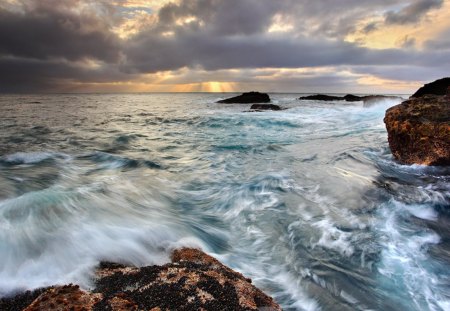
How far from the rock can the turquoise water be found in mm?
418

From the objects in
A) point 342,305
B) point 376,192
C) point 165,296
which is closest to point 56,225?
point 165,296

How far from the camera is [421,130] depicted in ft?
28.6

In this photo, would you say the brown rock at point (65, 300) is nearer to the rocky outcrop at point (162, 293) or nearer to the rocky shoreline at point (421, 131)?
the rocky outcrop at point (162, 293)

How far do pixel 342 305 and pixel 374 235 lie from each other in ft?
6.72

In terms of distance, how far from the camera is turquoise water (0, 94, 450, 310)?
404 centimetres

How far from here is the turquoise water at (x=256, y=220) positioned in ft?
13.3

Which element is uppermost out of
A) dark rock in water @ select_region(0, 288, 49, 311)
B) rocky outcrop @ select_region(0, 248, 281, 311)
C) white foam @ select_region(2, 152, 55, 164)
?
rocky outcrop @ select_region(0, 248, 281, 311)

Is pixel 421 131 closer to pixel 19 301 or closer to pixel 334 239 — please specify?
pixel 334 239

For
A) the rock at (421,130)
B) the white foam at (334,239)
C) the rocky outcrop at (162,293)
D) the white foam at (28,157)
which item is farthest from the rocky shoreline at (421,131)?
the white foam at (28,157)

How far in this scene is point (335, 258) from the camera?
15.7 ft

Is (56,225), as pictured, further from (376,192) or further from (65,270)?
(376,192)

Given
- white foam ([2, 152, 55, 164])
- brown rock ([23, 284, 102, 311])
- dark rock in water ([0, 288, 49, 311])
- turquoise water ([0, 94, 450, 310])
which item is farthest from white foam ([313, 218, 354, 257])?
white foam ([2, 152, 55, 164])

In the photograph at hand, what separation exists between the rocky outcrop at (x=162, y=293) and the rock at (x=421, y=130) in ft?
25.4

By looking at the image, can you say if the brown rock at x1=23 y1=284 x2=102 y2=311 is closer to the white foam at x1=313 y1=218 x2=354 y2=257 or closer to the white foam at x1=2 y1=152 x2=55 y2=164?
the white foam at x1=313 y1=218 x2=354 y2=257
